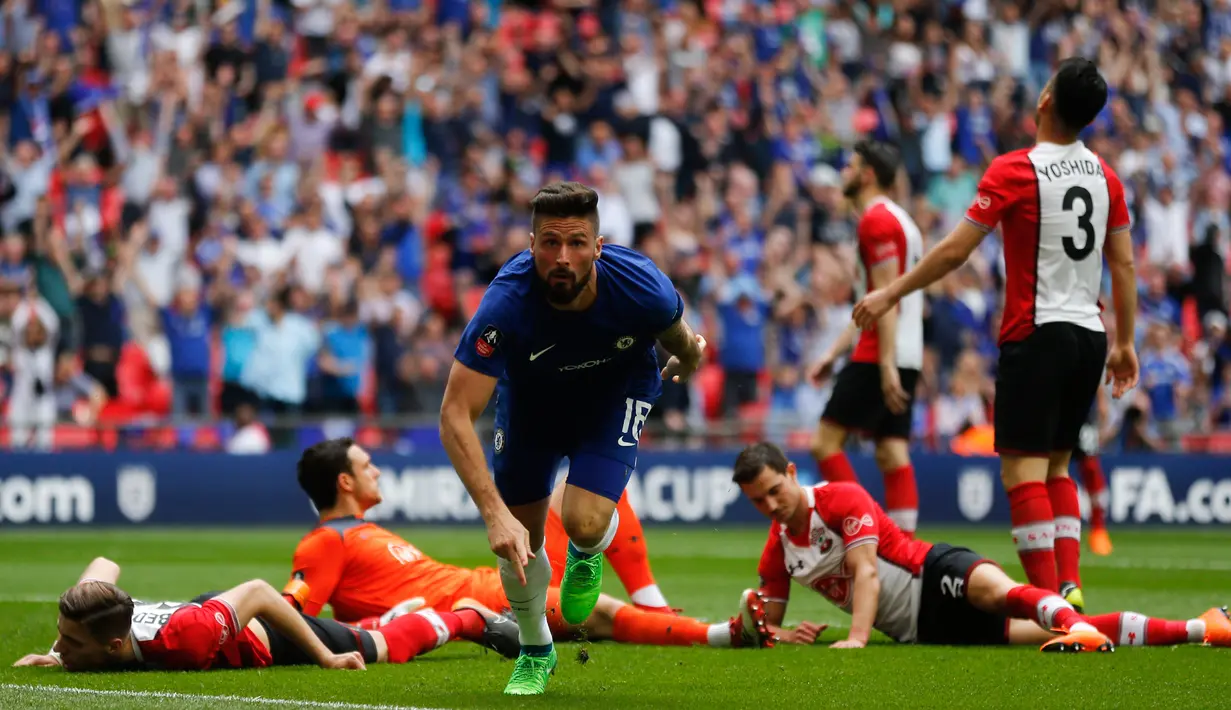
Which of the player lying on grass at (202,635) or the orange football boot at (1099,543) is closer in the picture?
the player lying on grass at (202,635)

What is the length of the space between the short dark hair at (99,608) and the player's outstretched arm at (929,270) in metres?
3.55

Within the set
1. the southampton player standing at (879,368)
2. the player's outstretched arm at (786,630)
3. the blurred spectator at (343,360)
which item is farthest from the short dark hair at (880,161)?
the blurred spectator at (343,360)

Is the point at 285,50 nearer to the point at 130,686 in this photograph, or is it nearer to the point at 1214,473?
the point at 1214,473

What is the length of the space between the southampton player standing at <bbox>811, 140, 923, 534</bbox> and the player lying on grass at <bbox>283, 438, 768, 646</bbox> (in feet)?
7.28

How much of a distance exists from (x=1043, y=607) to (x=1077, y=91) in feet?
8.15

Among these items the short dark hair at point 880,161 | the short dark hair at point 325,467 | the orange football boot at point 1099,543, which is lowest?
the orange football boot at point 1099,543

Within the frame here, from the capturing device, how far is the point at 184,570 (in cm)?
1379

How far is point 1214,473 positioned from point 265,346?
1018cm

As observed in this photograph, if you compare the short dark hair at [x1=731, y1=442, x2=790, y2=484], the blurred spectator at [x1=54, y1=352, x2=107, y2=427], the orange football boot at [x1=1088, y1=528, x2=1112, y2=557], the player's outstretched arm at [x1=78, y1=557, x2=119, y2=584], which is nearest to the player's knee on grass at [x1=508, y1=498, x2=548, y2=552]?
the short dark hair at [x1=731, y1=442, x2=790, y2=484]

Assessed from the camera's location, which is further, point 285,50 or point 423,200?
point 285,50

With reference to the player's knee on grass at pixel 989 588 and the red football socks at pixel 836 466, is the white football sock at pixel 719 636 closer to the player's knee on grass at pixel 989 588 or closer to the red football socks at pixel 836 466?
the player's knee on grass at pixel 989 588

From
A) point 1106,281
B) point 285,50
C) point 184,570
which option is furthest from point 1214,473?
point 285,50

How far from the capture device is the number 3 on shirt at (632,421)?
7.19 m

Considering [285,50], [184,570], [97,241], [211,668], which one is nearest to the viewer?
[211,668]
